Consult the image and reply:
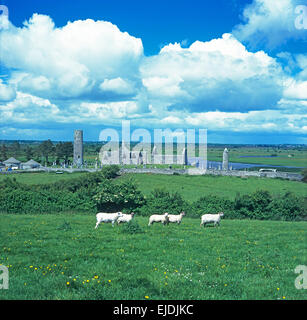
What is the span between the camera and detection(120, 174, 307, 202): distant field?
166 ft

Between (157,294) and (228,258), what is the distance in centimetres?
442

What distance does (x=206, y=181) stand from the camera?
62219 mm

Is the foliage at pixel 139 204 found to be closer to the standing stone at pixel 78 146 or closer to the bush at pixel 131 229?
the bush at pixel 131 229

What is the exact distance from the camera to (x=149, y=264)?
35.7 ft

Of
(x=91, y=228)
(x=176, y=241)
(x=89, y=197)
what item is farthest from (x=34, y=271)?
(x=89, y=197)

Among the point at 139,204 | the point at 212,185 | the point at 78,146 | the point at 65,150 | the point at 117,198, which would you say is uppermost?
the point at 78,146

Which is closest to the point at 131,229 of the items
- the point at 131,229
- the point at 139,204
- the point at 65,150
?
the point at 131,229

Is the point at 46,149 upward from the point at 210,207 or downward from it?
upward

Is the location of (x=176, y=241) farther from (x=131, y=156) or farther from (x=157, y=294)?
(x=131, y=156)

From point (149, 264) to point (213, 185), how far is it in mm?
48380

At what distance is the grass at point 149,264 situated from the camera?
8547 mm

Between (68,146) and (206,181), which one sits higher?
(68,146)

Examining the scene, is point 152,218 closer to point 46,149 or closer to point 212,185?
point 212,185

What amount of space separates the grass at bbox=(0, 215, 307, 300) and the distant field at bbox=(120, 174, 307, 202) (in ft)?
100
